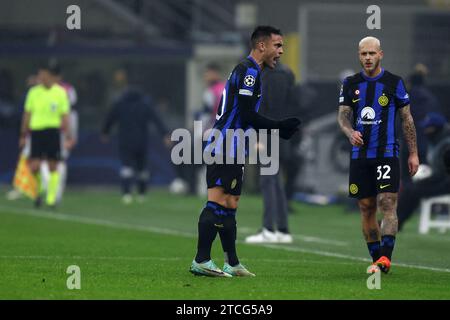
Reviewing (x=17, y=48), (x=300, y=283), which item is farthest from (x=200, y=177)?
(x=300, y=283)

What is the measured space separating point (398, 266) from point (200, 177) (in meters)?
16.1

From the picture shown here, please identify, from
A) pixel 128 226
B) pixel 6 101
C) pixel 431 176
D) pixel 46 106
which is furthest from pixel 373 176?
pixel 6 101

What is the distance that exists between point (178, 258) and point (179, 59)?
17587 millimetres

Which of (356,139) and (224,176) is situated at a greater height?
(356,139)

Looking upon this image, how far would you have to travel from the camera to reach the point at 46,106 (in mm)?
23312

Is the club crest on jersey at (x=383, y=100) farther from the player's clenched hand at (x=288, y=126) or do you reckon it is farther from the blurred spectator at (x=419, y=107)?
the blurred spectator at (x=419, y=107)

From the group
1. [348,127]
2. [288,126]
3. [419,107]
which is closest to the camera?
[288,126]

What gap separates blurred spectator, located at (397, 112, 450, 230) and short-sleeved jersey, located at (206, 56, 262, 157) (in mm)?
6864

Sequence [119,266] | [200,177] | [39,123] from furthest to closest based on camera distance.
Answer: [200,177] < [39,123] < [119,266]

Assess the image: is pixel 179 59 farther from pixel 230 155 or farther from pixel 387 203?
pixel 230 155

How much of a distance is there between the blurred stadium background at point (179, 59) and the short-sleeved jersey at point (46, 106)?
148 centimetres

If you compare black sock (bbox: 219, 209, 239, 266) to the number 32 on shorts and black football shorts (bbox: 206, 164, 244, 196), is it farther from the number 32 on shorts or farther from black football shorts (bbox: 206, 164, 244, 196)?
the number 32 on shorts

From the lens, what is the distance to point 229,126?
12.1m
